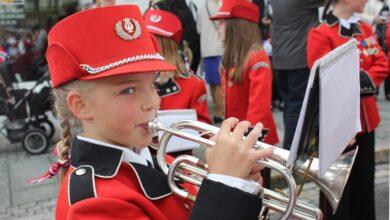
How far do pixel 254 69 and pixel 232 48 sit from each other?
0.25 metres

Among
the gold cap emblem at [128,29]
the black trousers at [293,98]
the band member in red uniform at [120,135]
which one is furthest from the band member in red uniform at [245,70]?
the gold cap emblem at [128,29]

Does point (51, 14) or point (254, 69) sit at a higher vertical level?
point (254, 69)

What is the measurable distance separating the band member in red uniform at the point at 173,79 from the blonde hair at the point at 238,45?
1.12 ft

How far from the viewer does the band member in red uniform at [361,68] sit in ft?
10.0

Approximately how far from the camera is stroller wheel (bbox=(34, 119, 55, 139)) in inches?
216

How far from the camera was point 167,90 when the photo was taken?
2898 millimetres

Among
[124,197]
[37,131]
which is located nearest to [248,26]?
[124,197]

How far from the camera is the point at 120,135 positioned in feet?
4.75

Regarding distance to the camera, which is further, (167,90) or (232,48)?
(232,48)

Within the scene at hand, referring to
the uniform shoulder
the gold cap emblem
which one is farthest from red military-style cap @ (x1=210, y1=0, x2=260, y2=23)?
the gold cap emblem

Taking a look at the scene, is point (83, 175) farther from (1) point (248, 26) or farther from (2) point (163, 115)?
(1) point (248, 26)

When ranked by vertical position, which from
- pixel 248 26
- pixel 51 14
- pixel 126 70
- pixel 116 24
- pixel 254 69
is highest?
pixel 116 24

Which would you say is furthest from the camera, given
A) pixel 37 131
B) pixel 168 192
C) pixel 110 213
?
pixel 37 131

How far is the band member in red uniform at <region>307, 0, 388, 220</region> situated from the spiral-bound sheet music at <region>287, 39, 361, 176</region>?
1.50 meters
